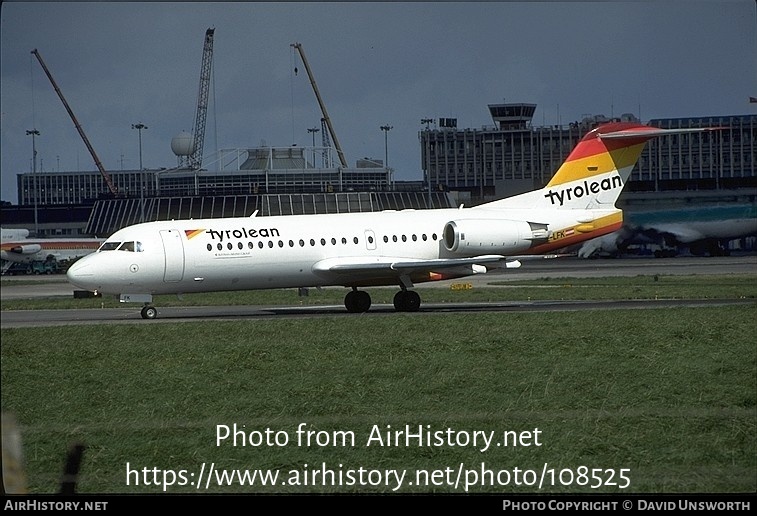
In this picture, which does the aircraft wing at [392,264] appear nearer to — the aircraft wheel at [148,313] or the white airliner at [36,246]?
the aircraft wheel at [148,313]

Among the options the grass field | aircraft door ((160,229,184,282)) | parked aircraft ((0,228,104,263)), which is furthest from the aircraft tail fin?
parked aircraft ((0,228,104,263))

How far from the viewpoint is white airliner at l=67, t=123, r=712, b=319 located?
30.2m

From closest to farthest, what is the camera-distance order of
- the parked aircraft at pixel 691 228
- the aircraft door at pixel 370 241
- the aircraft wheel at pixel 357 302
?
the aircraft door at pixel 370 241 < the aircraft wheel at pixel 357 302 < the parked aircraft at pixel 691 228

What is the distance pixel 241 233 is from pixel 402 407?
55.4 ft

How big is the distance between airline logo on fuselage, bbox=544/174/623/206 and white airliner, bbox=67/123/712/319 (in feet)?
0.10

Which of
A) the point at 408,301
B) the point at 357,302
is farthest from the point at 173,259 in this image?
the point at 408,301

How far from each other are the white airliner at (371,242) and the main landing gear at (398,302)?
0.10 feet

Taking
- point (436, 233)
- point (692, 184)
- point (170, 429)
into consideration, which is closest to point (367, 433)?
point (170, 429)

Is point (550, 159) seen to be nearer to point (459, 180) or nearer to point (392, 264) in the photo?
point (459, 180)

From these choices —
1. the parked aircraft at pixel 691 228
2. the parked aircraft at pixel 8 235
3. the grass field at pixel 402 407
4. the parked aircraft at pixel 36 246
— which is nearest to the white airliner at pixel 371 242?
the parked aircraft at pixel 36 246

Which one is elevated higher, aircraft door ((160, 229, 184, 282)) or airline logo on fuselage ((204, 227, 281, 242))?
airline logo on fuselage ((204, 227, 281, 242))

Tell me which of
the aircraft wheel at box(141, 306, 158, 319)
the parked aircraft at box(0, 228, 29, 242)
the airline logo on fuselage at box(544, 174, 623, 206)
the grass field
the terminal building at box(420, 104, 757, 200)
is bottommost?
the grass field

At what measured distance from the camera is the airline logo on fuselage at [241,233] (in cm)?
3069

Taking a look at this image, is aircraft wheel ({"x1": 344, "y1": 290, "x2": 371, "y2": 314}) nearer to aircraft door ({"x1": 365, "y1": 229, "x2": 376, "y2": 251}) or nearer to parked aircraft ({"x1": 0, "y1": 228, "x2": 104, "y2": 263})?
aircraft door ({"x1": 365, "y1": 229, "x2": 376, "y2": 251})
